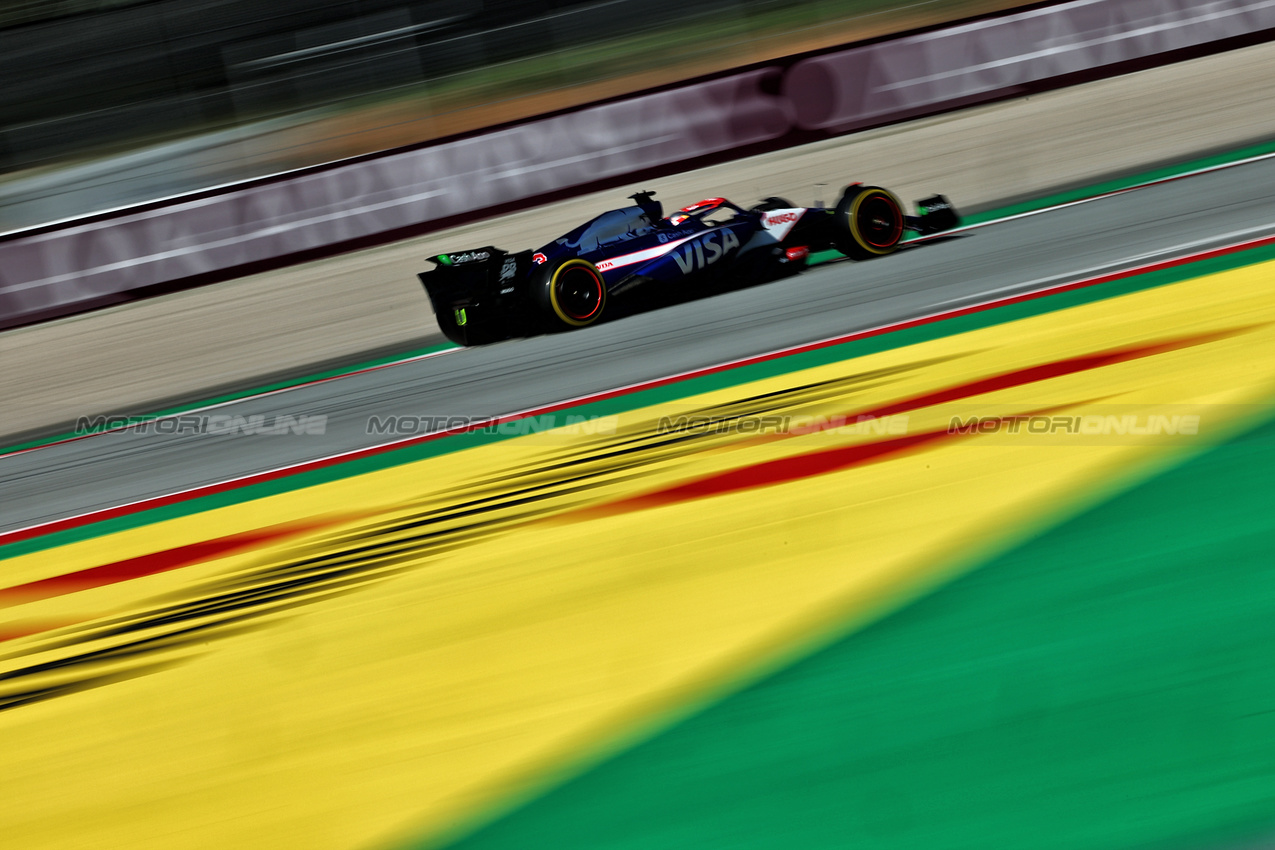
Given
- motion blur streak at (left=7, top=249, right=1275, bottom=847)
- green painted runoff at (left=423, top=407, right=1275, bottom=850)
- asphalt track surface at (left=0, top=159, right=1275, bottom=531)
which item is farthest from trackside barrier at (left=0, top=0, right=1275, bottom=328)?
green painted runoff at (left=423, top=407, right=1275, bottom=850)

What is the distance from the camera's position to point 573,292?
22.3 ft

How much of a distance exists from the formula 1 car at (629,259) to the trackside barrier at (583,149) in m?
1.79

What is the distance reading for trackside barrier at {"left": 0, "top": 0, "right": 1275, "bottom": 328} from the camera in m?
8.20

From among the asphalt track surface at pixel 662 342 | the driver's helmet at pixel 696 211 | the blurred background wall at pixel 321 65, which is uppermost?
the blurred background wall at pixel 321 65

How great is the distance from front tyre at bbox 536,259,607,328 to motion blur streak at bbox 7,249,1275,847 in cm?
180

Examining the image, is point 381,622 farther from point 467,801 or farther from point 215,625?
point 467,801

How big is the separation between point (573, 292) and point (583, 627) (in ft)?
12.7

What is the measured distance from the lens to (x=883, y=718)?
2.50 meters

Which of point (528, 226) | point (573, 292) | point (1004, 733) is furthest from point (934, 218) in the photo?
point (1004, 733)

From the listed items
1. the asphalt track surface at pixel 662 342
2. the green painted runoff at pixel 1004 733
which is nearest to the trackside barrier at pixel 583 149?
the asphalt track surface at pixel 662 342

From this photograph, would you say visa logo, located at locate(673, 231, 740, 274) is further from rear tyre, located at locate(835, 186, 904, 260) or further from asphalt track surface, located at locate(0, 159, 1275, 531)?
rear tyre, located at locate(835, 186, 904, 260)

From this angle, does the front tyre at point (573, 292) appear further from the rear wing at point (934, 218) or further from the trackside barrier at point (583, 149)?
the rear wing at point (934, 218)

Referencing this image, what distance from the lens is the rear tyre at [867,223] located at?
23.2 ft

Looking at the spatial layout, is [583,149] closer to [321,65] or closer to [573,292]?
[573,292]
